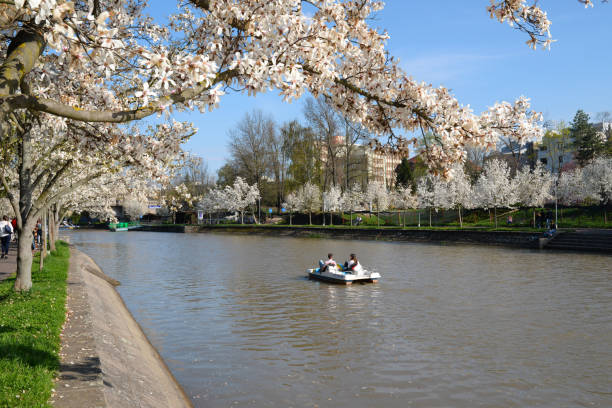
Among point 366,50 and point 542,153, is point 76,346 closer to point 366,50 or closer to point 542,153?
point 366,50

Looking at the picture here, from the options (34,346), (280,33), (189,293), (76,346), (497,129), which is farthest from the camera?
(189,293)

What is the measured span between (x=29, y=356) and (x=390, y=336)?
27.9ft

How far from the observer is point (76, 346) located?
8242 mm

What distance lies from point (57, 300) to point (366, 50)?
9.64 m

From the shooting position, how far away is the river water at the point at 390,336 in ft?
30.2

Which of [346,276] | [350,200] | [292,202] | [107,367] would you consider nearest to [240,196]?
[292,202]

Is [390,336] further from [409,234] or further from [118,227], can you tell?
[118,227]

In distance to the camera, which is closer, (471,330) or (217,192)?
(471,330)

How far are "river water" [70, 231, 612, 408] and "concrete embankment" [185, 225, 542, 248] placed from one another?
41.9ft

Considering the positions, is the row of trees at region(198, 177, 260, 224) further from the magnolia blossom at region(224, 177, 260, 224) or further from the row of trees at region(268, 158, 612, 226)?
the row of trees at region(268, 158, 612, 226)

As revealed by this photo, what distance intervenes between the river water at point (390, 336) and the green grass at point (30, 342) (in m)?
2.69

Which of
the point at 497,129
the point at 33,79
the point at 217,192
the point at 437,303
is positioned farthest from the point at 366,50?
the point at 217,192

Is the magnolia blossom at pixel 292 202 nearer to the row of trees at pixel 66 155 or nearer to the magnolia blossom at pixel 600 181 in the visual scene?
the magnolia blossom at pixel 600 181

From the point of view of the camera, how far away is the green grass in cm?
583
